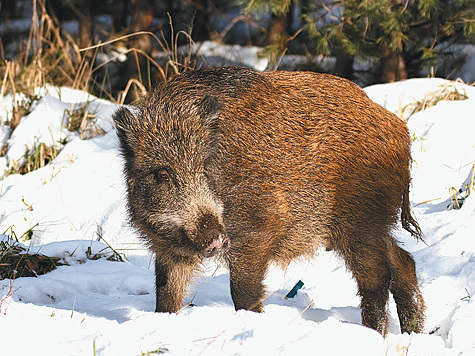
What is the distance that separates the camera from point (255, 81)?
3682 millimetres

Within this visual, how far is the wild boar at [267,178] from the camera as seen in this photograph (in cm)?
327

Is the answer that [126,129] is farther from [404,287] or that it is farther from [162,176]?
[404,287]

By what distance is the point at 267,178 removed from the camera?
348 cm

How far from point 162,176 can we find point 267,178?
0.58 m

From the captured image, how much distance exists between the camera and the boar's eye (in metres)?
3.22

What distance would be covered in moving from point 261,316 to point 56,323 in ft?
2.81

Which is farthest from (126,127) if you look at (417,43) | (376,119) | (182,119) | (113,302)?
(417,43)

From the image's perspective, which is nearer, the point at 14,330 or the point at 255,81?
the point at 14,330

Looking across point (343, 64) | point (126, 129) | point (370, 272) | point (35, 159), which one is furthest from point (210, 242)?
point (343, 64)

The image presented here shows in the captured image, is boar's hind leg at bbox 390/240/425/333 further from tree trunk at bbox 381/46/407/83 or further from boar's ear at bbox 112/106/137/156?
tree trunk at bbox 381/46/407/83

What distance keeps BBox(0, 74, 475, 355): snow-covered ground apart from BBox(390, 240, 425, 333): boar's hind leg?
0.33ft

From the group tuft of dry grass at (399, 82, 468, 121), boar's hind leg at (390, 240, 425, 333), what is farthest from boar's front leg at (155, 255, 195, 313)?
tuft of dry grass at (399, 82, 468, 121)

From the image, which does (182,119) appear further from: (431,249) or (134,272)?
(431,249)

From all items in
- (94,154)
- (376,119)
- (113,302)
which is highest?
(376,119)
